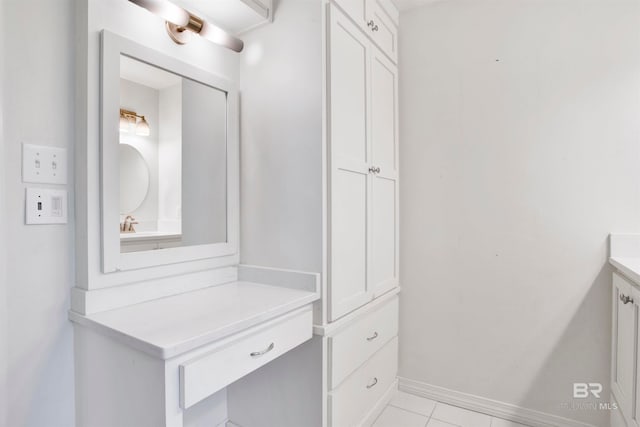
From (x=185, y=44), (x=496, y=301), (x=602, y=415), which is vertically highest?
(x=185, y=44)

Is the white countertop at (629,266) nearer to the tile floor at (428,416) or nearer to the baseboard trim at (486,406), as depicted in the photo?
the baseboard trim at (486,406)

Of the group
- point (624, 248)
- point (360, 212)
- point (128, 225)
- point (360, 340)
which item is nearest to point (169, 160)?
point (128, 225)

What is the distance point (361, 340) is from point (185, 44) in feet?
5.08

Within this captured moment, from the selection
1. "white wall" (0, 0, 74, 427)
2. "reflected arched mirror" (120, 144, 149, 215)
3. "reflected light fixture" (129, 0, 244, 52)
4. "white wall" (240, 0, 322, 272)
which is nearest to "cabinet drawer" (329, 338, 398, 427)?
"white wall" (240, 0, 322, 272)

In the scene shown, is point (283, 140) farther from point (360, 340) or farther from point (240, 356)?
point (360, 340)

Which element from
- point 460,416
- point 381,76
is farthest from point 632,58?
point 460,416

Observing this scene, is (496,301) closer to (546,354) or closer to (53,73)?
(546,354)

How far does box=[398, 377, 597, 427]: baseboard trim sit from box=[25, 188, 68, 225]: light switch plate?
2.00 m

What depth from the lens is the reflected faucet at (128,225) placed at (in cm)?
122

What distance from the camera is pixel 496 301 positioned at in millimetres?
1917

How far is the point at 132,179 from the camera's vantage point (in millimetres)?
1264

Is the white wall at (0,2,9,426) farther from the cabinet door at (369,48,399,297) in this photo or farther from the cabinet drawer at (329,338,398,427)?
the cabinet door at (369,48,399,297)

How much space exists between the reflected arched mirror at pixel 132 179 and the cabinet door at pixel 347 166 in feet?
2.40

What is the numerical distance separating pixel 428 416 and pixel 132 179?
190 cm
